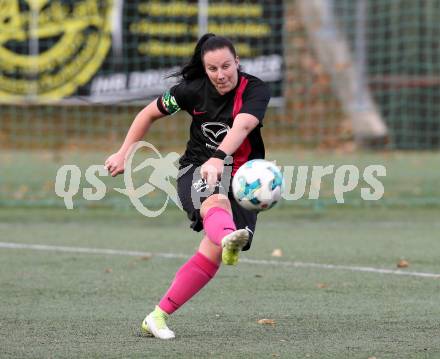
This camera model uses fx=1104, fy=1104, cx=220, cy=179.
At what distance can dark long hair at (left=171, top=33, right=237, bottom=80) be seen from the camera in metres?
5.50

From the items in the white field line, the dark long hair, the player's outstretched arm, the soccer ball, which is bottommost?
the white field line

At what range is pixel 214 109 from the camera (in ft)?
18.6

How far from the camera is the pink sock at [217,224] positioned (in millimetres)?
5275

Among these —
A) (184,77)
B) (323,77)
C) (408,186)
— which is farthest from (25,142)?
(184,77)

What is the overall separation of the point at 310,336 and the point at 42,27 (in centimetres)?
1014

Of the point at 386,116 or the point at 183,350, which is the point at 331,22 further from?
the point at 183,350

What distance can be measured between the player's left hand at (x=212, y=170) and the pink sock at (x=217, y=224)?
182 mm

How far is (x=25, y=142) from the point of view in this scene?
1841cm
